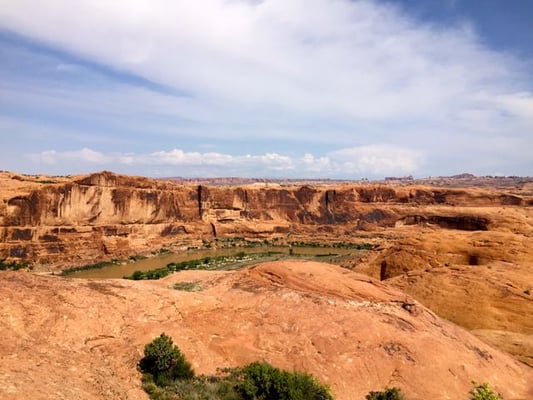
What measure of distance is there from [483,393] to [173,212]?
58.5 m

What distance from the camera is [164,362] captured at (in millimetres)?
11422

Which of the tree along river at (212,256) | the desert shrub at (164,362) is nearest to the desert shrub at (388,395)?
the desert shrub at (164,362)

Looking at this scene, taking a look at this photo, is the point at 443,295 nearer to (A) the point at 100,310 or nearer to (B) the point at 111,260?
(A) the point at 100,310

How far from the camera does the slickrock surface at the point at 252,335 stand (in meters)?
11.0

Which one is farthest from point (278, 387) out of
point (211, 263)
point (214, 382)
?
point (211, 263)

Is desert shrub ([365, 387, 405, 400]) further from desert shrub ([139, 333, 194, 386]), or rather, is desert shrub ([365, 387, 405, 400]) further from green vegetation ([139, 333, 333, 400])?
desert shrub ([139, 333, 194, 386])

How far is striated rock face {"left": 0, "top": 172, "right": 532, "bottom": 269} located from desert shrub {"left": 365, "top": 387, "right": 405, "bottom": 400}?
4212cm

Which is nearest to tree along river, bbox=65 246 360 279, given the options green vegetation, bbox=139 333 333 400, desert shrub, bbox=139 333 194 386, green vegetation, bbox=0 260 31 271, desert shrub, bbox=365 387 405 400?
green vegetation, bbox=0 260 31 271

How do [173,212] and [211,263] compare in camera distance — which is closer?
[211,263]

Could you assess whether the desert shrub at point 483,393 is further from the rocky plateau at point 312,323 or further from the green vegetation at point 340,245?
the green vegetation at point 340,245

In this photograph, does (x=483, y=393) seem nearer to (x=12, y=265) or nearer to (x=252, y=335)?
(x=252, y=335)

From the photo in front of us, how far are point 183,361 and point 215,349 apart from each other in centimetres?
161

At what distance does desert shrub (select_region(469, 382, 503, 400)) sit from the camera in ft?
40.2

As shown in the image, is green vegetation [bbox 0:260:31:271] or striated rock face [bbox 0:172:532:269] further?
striated rock face [bbox 0:172:532:269]
